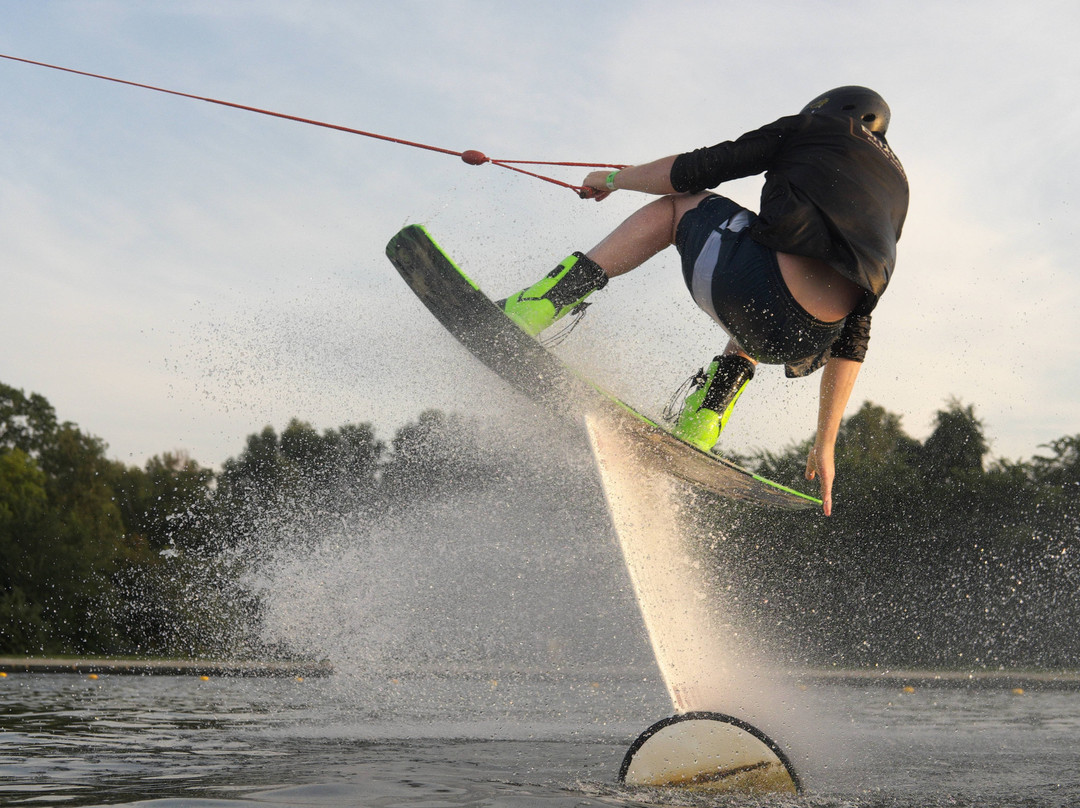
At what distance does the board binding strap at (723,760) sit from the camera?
14.2 ft

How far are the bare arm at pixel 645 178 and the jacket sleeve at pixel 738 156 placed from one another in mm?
123

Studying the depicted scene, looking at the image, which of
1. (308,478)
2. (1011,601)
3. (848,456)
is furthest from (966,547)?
(308,478)

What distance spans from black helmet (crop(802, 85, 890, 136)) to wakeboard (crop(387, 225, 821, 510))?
166 centimetres

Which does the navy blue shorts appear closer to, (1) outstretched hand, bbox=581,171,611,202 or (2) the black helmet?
(1) outstretched hand, bbox=581,171,611,202

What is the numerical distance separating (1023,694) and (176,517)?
1129 inches

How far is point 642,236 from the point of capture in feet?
15.1

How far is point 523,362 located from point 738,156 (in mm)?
1534

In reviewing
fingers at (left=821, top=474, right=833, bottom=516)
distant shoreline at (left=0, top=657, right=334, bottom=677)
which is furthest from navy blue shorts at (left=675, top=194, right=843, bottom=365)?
distant shoreline at (left=0, top=657, right=334, bottom=677)

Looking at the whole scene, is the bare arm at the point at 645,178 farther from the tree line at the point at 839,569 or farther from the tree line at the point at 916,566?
the tree line at the point at 916,566

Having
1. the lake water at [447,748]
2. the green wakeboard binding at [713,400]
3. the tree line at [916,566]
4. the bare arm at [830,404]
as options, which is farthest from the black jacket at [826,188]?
the tree line at [916,566]

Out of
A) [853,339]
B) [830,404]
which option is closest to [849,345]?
[853,339]

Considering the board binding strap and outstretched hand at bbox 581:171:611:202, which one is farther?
outstretched hand at bbox 581:171:611:202

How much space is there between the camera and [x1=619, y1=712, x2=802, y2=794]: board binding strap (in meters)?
4.32

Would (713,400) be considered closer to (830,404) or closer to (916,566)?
(830,404)
